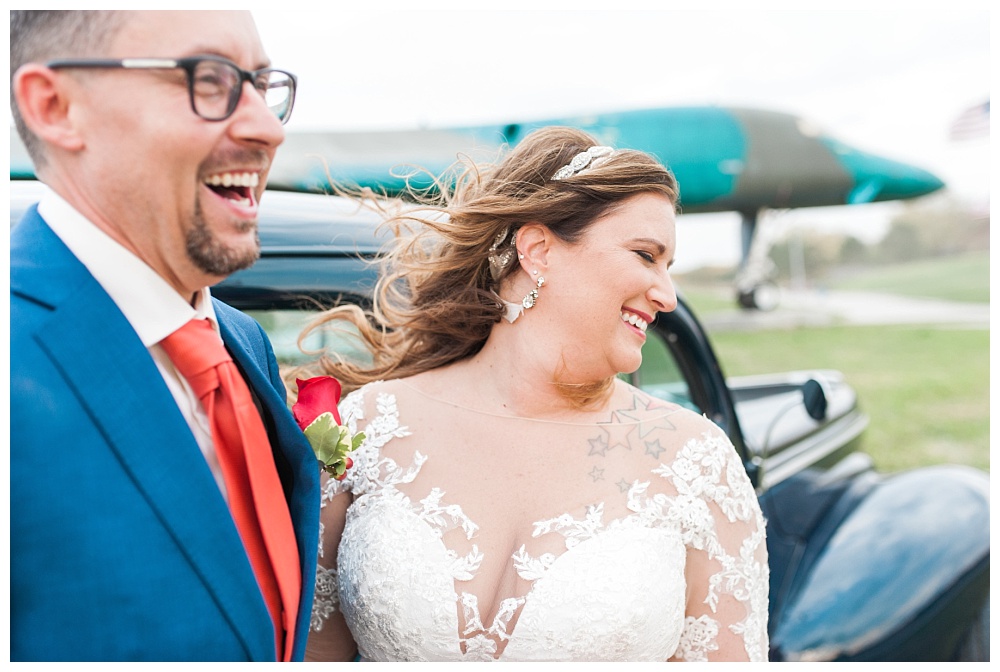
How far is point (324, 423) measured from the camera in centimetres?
181

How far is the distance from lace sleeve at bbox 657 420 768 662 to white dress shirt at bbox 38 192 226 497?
3.86 ft

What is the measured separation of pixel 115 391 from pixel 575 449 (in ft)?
3.94

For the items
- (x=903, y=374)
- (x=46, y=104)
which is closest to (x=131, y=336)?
(x=46, y=104)

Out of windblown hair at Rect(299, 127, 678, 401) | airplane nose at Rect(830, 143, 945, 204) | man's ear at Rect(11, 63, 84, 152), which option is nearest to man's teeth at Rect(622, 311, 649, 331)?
windblown hair at Rect(299, 127, 678, 401)

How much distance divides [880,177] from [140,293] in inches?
786

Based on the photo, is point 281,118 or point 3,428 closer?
point 3,428

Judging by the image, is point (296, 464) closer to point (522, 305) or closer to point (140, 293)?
point (140, 293)

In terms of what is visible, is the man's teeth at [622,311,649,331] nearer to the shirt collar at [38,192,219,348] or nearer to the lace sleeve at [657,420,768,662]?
the lace sleeve at [657,420,768,662]

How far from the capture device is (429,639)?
6.54 feet

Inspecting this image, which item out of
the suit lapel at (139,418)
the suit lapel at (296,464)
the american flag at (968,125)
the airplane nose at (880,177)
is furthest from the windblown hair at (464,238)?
the american flag at (968,125)

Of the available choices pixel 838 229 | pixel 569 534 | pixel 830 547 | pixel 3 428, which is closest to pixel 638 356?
pixel 569 534

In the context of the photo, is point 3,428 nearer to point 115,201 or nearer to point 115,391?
point 115,391

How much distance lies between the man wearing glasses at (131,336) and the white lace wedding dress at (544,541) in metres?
0.61

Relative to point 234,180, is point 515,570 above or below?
below
